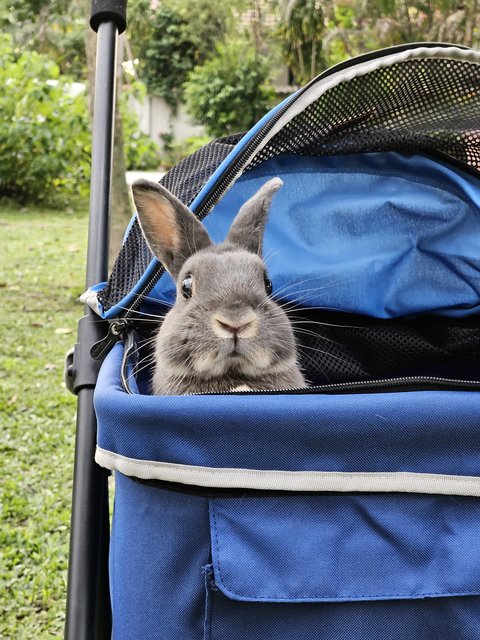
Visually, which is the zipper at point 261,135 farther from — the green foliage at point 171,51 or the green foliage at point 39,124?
the green foliage at point 171,51

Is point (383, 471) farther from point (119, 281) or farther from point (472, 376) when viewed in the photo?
point (472, 376)

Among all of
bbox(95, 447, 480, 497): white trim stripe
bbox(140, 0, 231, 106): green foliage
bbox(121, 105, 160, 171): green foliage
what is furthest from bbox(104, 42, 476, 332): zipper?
bbox(140, 0, 231, 106): green foliage

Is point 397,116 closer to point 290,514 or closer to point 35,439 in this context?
point 290,514

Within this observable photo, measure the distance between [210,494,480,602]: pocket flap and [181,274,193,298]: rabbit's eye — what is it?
0.56m

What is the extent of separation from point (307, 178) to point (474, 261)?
492 mm

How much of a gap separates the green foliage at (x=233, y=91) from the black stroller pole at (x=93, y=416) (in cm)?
1372

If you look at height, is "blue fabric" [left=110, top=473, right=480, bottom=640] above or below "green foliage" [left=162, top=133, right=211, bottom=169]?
below

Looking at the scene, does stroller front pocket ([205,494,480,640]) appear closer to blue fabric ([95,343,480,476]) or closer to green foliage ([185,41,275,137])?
blue fabric ([95,343,480,476])

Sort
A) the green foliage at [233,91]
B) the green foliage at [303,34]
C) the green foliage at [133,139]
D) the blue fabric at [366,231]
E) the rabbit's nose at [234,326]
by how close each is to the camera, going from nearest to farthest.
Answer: the rabbit's nose at [234,326], the blue fabric at [366,231], the green foliage at [133,139], the green foliage at [303,34], the green foliage at [233,91]

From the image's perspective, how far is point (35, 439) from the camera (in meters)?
3.25

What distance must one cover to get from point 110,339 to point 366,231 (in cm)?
80

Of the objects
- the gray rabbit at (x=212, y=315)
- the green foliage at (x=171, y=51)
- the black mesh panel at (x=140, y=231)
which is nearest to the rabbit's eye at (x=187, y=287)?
the gray rabbit at (x=212, y=315)

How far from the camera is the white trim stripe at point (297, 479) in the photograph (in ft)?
3.56

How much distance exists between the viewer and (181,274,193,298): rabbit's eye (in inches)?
61.3
